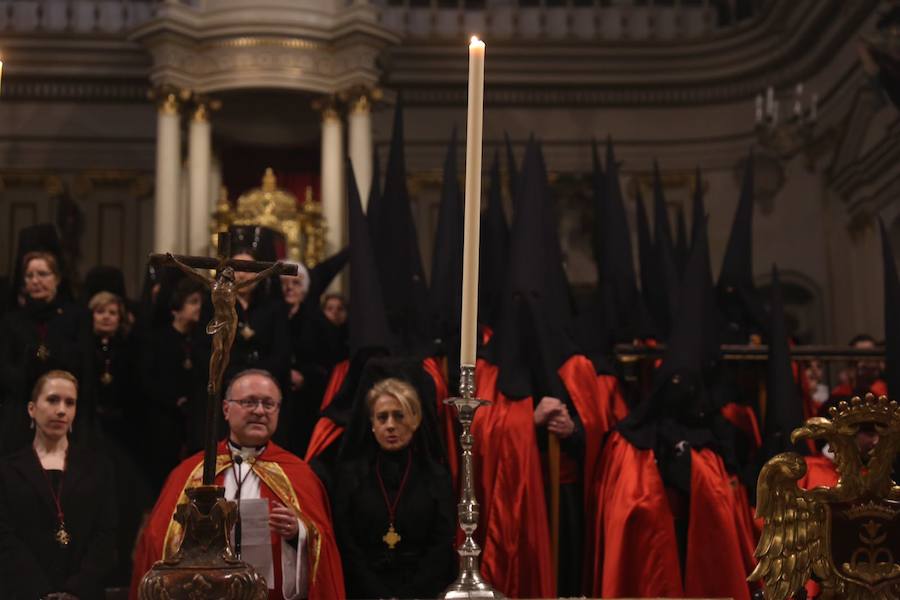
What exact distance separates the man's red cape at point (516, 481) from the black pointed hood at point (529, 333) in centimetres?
7

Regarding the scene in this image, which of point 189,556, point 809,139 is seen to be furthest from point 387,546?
point 809,139

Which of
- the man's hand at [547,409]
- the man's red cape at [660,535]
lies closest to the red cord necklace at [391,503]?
the man's hand at [547,409]

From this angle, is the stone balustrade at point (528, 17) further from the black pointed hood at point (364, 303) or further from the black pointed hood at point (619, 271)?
the black pointed hood at point (364, 303)

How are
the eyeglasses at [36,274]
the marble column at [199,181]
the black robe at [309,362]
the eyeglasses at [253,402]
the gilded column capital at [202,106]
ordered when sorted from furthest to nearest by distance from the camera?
the gilded column capital at [202,106]
the marble column at [199,181]
the black robe at [309,362]
the eyeglasses at [36,274]
the eyeglasses at [253,402]

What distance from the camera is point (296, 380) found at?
596cm

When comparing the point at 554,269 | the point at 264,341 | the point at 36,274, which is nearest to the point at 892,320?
the point at 554,269

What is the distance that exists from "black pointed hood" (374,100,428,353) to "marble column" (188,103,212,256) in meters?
5.55

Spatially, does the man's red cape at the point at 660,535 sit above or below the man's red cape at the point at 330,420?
below

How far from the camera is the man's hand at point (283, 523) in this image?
4.05 meters

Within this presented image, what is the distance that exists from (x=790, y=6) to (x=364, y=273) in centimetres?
835

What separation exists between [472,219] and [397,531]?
A: 8.02 feet

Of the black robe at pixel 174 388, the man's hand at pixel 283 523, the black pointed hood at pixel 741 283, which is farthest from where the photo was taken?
the black pointed hood at pixel 741 283

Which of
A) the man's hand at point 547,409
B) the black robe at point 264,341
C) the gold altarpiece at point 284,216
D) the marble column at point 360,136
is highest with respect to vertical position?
the marble column at point 360,136

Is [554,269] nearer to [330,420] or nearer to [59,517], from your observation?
[330,420]
